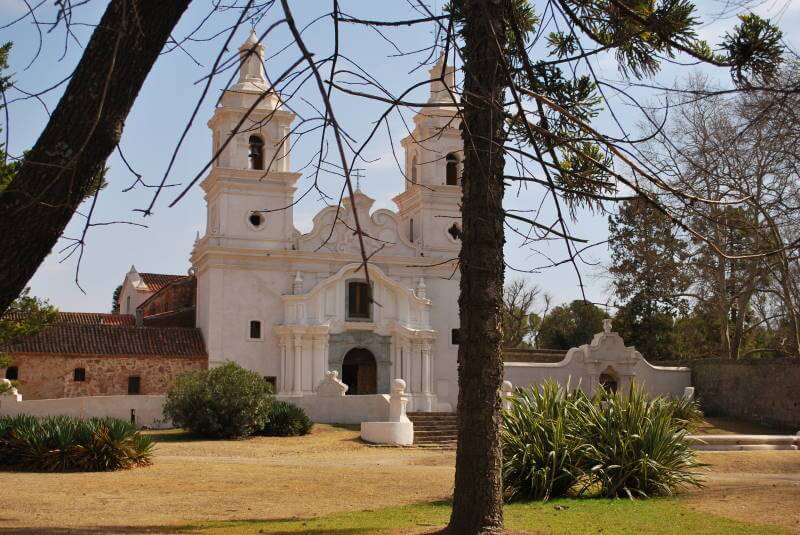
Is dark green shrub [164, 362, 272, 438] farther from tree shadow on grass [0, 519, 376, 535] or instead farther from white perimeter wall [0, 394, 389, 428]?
tree shadow on grass [0, 519, 376, 535]

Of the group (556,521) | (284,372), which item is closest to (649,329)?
(284,372)

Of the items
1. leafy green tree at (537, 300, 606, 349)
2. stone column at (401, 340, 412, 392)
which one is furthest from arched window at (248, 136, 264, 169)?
leafy green tree at (537, 300, 606, 349)

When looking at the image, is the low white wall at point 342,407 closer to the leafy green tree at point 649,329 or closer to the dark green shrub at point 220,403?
the dark green shrub at point 220,403

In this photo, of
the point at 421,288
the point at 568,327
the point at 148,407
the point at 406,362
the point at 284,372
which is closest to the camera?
the point at 148,407

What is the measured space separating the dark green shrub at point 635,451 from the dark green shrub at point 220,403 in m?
13.7

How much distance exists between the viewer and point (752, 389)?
33.2 meters

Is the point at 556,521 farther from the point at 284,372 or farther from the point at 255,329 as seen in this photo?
the point at 255,329

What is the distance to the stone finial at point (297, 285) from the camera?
35.4 metres

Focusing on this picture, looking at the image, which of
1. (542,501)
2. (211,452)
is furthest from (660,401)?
(211,452)

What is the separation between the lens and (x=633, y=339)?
47438 millimetres

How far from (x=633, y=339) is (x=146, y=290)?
2349 cm

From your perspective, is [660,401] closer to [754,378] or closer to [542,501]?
[542,501]

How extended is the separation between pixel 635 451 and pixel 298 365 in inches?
910

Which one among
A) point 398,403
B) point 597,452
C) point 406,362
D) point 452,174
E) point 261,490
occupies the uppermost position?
point 452,174
